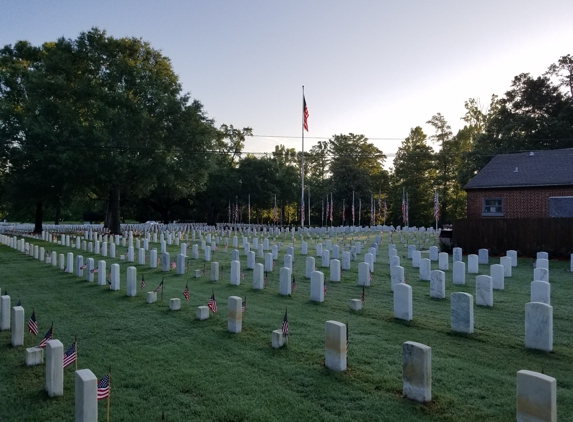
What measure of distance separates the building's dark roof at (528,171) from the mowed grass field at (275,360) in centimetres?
1697

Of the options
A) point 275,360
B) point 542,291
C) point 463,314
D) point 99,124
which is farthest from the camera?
point 99,124

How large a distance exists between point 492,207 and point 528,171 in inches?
119

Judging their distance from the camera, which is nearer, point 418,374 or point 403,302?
point 418,374

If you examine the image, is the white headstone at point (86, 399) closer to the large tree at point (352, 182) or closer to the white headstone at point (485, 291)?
the white headstone at point (485, 291)

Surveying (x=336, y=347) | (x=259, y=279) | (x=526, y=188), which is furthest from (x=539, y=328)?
(x=526, y=188)

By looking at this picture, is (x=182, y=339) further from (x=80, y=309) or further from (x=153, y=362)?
(x=80, y=309)

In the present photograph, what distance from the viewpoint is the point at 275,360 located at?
6152mm

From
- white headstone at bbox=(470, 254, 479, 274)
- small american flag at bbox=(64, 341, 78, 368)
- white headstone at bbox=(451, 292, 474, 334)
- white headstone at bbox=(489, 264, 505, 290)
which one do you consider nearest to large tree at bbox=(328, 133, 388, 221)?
white headstone at bbox=(470, 254, 479, 274)

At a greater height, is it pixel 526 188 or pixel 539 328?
pixel 526 188

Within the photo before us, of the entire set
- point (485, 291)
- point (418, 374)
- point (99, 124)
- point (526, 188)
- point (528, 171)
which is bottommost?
point (418, 374)

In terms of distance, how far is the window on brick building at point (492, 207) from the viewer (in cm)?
2698

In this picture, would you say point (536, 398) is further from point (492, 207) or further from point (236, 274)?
point (492, 207)

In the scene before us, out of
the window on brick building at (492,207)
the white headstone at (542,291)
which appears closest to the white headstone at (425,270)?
the white headstone at (542,291)

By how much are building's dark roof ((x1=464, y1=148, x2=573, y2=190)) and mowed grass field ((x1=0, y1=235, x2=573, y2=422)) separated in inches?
668
